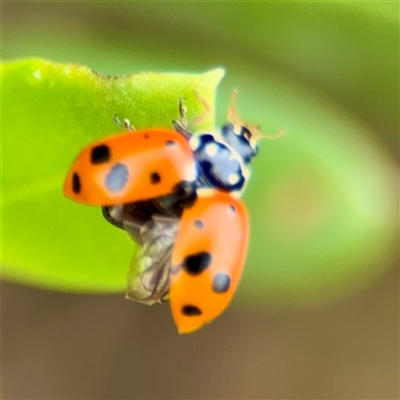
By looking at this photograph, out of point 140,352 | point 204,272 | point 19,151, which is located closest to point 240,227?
point 204,272

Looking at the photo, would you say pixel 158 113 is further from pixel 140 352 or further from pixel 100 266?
pixel 140 352

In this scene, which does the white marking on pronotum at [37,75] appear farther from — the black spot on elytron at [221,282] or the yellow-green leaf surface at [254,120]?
the black spot on elytron at [221,282]

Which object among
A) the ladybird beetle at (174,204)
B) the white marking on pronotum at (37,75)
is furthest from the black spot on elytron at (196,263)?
the white marking on pronotum at (37,75)

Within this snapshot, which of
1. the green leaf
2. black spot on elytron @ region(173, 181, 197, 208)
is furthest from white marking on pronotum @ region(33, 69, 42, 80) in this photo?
black spot on elytron @ region(173, 181, 197, 208)

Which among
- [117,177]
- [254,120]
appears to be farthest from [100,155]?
[254,120]

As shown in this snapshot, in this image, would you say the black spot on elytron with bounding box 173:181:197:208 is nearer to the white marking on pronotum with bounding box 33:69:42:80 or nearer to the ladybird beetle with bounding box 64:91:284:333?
the ladybird beetle with bounding box 64:91:284:333

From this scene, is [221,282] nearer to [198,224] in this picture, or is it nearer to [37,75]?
[198,224]
